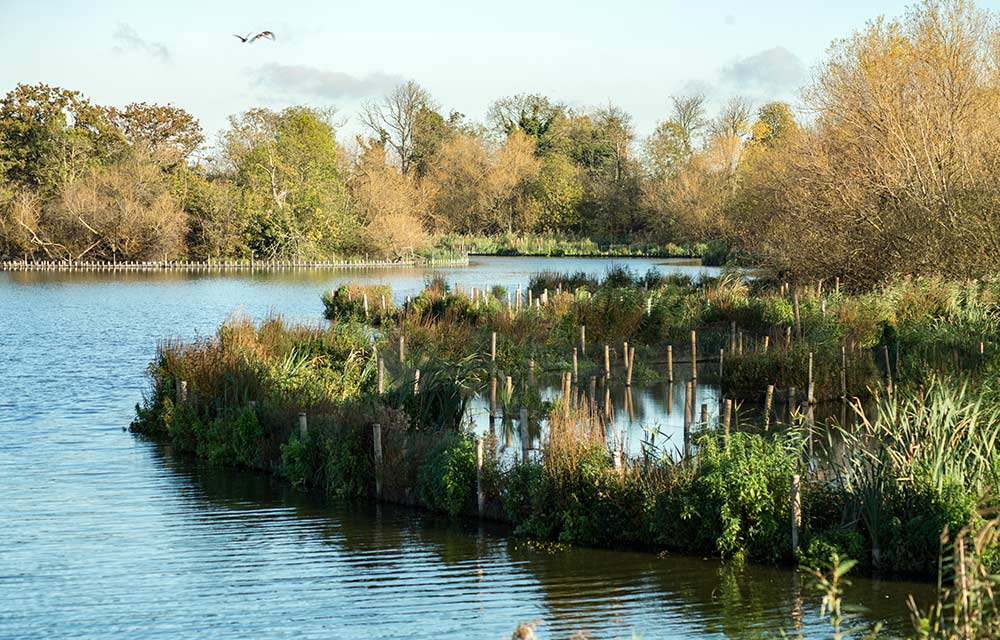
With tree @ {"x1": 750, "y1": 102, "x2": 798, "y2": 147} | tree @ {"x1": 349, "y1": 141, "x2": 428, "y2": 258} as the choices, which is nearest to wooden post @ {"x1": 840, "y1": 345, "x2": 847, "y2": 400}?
tree @ {"x1": 349, "y1": 141, "x2": 428, "y2": 258}

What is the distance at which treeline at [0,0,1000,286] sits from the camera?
27.3 m

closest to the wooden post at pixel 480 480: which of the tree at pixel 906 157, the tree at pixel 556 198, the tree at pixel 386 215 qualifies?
the tree at pixel 906 157

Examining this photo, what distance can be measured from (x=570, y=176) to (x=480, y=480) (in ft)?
234

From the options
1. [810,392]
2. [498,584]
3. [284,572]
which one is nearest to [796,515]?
[498,584]

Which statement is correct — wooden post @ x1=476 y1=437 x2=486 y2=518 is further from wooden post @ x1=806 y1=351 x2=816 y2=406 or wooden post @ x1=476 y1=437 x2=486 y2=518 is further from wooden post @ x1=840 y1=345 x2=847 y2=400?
wooden post @ x1=840 y1=345 x2=847 y2=400

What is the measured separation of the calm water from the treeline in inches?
535

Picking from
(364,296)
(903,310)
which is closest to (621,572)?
(903,310)

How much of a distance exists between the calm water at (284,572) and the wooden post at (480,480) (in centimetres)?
21

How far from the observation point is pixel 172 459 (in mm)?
15500

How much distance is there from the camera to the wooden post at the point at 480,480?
11.5 m

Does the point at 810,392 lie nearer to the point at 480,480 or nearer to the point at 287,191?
the point at 480,480

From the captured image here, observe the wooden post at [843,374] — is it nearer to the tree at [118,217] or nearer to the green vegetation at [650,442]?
the green vegetation at [650,442]

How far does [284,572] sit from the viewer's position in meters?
10.3

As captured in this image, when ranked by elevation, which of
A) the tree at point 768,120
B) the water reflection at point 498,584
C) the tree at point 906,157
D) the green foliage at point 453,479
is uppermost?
the tree at point 768,120
